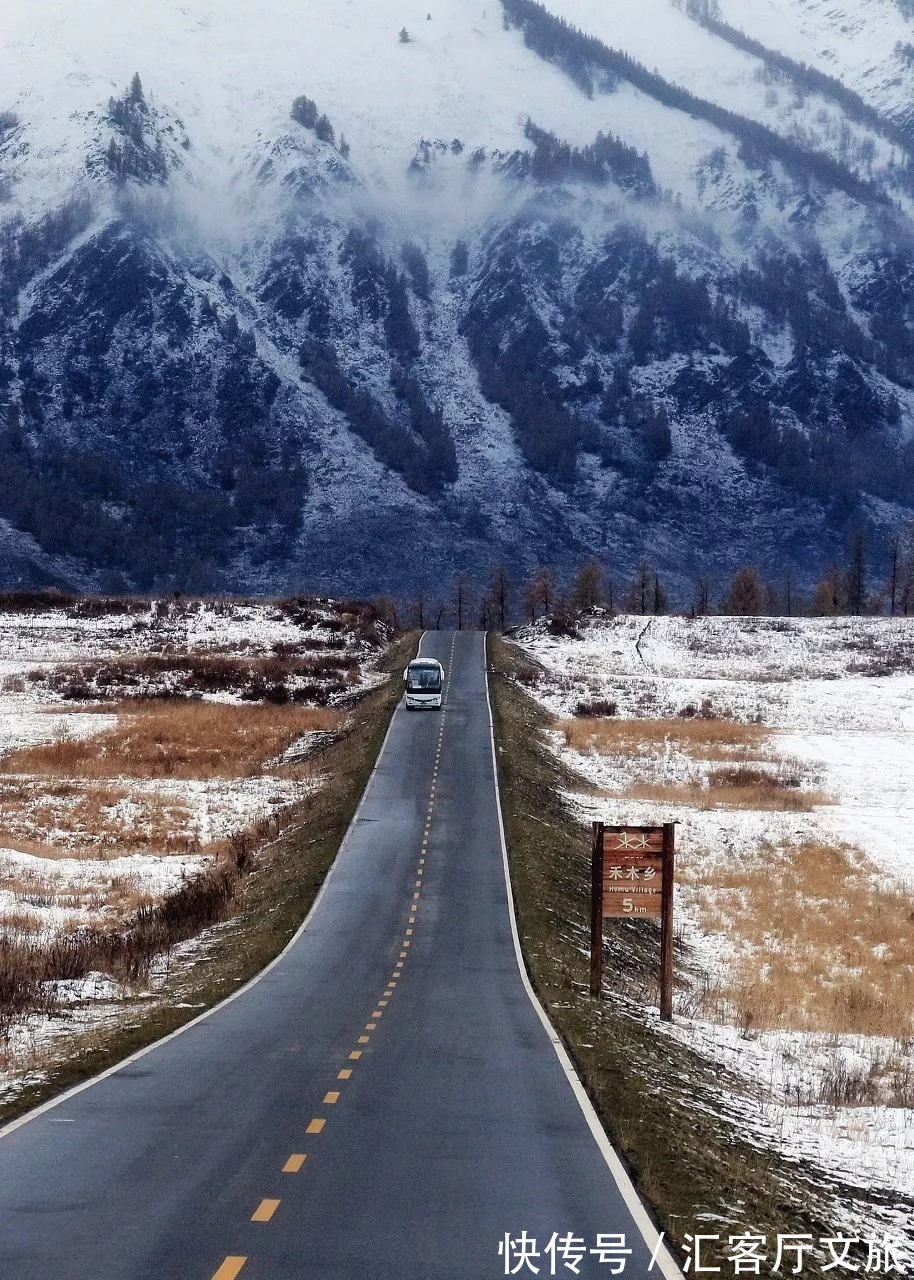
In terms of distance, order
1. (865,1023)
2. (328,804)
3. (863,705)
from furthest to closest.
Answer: (863,705) < (328,804) < (865,1023)

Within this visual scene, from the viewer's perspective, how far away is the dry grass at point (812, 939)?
80.3 feet

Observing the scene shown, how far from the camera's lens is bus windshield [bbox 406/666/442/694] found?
6375 centimetres

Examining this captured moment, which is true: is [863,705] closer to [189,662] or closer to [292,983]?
[189,662]

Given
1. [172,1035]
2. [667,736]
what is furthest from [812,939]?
[667,736]

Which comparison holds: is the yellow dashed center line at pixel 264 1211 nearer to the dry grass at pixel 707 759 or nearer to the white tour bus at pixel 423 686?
the dry grass at pixel 707 759

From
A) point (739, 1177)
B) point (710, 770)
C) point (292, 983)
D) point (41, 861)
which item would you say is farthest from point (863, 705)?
point (739, 1177)

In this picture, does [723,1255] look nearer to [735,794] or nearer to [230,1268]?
[230,1268]

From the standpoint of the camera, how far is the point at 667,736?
6681 cm

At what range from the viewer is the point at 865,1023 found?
2392cm

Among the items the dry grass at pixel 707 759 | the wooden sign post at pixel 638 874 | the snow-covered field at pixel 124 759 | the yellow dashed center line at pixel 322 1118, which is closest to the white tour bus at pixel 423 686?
the snow-covered field at pixel 124 759

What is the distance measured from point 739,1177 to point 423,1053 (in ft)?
17.5

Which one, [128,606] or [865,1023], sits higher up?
[128,606]

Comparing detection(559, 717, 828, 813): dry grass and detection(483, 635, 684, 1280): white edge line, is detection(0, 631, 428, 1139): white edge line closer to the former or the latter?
detection(483, 635, 684, 1280): white edge line

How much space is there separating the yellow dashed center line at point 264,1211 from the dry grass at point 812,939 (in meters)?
14.2
